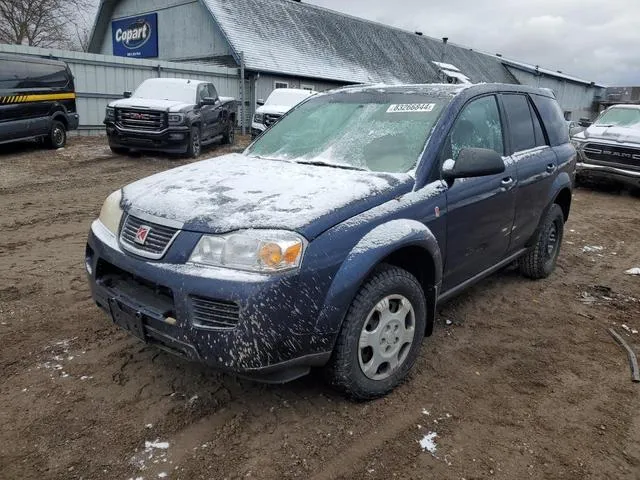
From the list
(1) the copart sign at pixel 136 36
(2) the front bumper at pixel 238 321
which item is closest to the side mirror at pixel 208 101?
(2) the front bumper at pixel 238 321

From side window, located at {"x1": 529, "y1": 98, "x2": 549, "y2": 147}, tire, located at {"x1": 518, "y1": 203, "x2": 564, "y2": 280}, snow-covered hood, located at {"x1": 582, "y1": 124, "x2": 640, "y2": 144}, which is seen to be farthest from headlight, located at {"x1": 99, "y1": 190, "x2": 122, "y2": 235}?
snow-covered hood, located at {"x1": 582, "y1": 124, "x2": 640, "y2": 144}

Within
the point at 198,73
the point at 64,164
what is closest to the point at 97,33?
the point at 198,73

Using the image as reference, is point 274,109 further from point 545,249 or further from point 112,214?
point 112,214

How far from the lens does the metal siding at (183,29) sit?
71.0 feet

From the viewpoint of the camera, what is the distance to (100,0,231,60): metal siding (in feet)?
71.0

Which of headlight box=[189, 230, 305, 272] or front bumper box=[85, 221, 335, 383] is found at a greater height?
headlight box=[189, 230, 305, 272]

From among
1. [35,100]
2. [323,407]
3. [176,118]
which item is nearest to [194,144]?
[176,118]

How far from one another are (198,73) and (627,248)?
15.7 meters

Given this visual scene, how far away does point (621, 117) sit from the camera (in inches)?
452

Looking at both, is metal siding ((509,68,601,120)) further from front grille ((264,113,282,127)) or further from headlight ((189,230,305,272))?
headlight ((189,230,305,272))

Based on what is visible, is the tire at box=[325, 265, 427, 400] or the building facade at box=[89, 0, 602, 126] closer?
the tire at box=[325, 265, 427, 400]

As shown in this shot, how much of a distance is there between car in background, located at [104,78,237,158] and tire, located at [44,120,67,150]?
4.82 feet

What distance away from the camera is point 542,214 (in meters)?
4.70

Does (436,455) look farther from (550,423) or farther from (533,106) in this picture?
(533,106)
